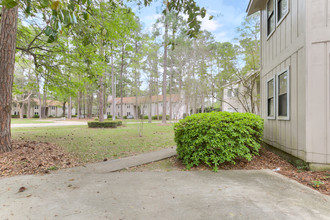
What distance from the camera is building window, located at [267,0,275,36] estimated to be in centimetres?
588

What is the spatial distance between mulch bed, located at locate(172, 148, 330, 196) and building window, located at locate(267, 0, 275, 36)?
4.16 metres

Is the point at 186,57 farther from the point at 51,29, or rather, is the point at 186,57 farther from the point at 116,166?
the point at 51,29

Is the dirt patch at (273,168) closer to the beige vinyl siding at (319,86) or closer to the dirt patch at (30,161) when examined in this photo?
the beige vinyl siding at (319,86)

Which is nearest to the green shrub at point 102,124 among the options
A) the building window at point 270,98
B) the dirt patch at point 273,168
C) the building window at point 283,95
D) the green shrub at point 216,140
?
the dirt patch at point 273,168

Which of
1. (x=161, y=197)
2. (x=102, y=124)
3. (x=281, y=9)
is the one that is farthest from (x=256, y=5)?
(x=102, y=124)

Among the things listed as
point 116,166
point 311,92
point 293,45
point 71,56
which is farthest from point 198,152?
point 71,56

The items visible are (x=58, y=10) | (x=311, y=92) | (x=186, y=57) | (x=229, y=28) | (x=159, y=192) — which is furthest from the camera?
(x=186, y=57)

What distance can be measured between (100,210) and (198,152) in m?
2.49

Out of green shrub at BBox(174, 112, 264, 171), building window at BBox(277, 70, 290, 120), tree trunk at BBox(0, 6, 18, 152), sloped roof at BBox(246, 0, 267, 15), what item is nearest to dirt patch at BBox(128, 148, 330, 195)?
green shrub at BBox(174, 112, 264, 171)

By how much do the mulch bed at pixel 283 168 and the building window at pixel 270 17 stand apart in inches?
164

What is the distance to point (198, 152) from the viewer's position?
163 inches

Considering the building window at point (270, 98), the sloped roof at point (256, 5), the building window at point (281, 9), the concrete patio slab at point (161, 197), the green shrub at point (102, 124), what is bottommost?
the concrete patio slab at point (161, 197)

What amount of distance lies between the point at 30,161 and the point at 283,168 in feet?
20.2

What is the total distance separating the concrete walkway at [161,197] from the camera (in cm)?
221
